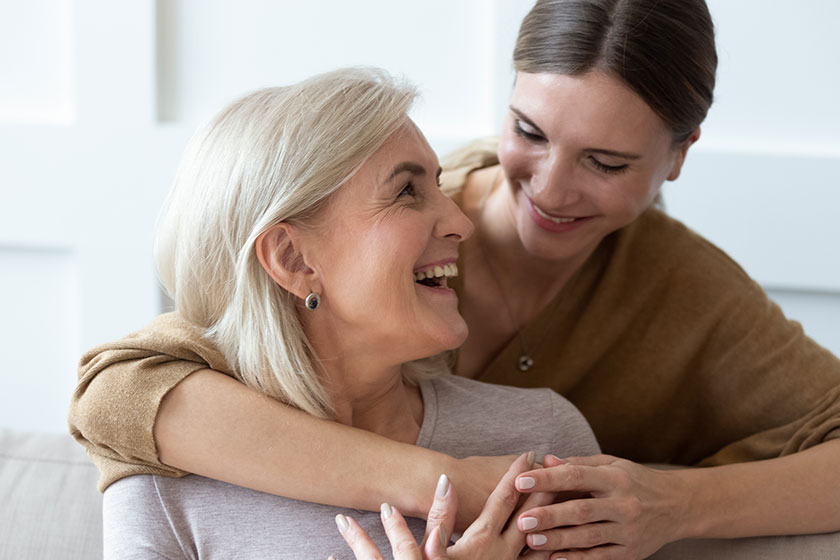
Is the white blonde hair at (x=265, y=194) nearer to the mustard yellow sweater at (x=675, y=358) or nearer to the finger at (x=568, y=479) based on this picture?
the finger at (x=568, y=479)

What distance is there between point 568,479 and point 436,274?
35 cm

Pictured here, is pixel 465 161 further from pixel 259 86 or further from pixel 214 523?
pixel 214 523

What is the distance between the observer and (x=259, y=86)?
2230 mm

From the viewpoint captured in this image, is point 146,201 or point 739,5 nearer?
point 739,5

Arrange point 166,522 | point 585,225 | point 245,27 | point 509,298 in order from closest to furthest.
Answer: point 166,522 → point 585,225 → point 509,298 → point 245,27

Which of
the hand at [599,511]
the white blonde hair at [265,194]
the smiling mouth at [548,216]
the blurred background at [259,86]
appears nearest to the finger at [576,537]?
the hand at [599,511]

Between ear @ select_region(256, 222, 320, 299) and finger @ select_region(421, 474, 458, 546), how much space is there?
1.12 feet

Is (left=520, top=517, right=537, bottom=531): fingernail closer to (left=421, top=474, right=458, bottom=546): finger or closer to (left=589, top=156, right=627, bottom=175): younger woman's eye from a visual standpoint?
(left=421, top=474, right=458, bottom=546): finger

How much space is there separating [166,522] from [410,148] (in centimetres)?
64

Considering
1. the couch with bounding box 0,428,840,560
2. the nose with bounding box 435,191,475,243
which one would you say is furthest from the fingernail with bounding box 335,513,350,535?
the couch with bounding box 0,428,840,560

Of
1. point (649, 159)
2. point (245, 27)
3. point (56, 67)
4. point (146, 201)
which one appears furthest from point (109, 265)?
point (649, 159)

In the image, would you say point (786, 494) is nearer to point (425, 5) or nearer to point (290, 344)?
point (290, 344)

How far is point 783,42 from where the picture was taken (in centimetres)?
203

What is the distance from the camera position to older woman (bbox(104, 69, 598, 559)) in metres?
1.27
